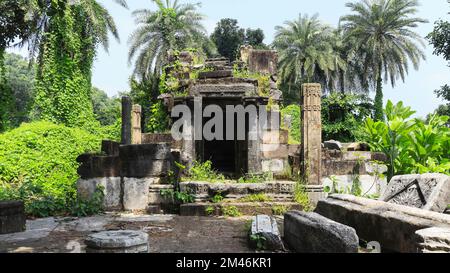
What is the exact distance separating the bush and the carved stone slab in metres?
5.75

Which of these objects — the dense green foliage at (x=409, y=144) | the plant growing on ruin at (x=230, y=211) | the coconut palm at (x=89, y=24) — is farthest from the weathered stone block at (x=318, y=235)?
the coconut palm at (x=89, y=24)

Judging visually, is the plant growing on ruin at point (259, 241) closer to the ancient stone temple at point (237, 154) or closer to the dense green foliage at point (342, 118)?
the ancient stone temple at point (237, 154)

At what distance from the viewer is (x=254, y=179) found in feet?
29.7

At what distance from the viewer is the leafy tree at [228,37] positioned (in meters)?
39.2

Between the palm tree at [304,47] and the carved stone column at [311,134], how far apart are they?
25599 millimetres

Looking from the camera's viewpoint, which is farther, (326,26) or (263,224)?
(326,26)

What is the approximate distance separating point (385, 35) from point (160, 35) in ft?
56.4

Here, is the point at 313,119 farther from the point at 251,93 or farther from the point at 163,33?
the point at 163,33

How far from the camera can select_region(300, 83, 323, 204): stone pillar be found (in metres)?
8.91

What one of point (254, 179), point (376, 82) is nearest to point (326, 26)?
point (376, 82)

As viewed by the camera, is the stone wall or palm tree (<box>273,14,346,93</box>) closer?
the stone wall

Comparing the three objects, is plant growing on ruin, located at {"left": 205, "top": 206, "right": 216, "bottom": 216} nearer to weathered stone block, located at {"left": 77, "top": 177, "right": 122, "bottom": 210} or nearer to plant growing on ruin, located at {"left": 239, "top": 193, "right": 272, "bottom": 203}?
plant growing on ruin, located at {"left": 239, "top": 193, "right": 272, "bottom": 203}

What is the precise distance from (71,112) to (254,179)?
18.7m

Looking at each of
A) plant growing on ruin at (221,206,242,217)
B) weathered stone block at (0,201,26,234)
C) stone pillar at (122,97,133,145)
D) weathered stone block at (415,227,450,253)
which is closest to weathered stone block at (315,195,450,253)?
weathered stone block at (415,227,450,253)
